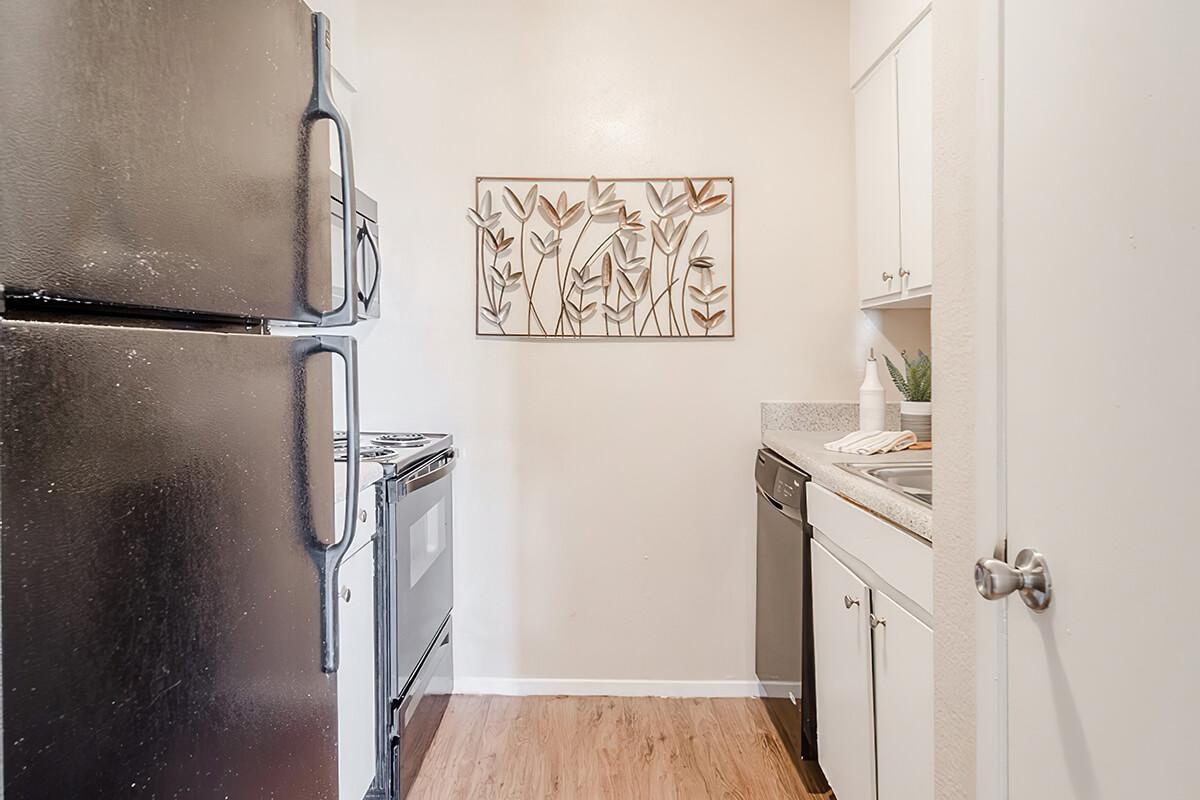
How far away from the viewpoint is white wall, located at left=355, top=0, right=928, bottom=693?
8.86 ft

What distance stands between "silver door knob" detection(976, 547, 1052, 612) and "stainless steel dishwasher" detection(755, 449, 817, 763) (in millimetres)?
1149

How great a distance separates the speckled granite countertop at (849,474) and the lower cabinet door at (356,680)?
3.80 ft

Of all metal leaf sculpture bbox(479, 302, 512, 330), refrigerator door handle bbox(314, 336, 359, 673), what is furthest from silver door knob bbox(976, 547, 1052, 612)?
metal leaf sculpture bbox(479, 302, 512, 330)

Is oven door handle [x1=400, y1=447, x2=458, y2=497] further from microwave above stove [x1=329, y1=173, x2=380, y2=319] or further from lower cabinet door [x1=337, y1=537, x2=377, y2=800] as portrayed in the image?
microwave above stove [x1=329, y1=173, x2=380, y2=319]

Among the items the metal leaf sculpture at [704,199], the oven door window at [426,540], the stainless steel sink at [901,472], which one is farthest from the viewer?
the metal leaf sculpture at [704,199]

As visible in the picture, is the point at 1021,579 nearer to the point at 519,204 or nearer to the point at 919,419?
the point at 919,419

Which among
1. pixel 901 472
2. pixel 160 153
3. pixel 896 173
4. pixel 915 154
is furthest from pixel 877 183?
pixel 160 153

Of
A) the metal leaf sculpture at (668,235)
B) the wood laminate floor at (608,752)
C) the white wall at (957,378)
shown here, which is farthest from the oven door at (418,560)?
the white wall at (957,378)

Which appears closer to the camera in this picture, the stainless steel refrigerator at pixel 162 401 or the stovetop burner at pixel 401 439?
the stainless steel refrigerator at pixel 162 401

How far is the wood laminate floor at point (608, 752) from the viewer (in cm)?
211

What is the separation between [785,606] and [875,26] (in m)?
1.88

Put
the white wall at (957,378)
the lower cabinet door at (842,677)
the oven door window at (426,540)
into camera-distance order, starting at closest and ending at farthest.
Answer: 1. the white wall at (957,378)
2. the lower cabinet door at (842,677)
3. the oven door window at (426,540)

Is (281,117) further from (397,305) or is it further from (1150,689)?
(397,305)

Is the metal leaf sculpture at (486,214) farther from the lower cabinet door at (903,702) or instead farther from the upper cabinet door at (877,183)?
the lower cabinet door at (903,702)
